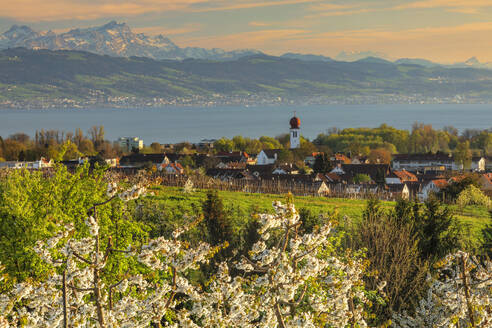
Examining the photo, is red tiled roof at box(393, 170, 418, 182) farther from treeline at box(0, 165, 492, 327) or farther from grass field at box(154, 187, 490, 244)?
treeline at box(0, 165, 492, 327)

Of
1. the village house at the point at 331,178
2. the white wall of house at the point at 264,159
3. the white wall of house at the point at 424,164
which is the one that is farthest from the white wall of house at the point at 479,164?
the village house at the point at 331,178

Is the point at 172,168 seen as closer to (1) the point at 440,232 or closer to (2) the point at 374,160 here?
(2) the point at 374,160

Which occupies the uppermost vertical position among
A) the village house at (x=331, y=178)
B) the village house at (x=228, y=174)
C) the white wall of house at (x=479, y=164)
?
the village house at (x=228, y=174)

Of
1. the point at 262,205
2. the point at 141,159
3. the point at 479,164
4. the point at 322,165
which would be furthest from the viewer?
the point at 479,164

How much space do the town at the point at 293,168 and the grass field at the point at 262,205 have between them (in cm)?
209

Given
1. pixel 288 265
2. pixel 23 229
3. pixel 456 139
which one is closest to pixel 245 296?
pixel 288 265

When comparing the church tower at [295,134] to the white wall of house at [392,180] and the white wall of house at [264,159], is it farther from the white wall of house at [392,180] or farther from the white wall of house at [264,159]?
the white wall of house at [392,180]

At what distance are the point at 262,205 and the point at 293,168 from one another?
1699 inches

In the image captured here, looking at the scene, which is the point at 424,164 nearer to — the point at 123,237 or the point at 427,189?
the point at 427,189

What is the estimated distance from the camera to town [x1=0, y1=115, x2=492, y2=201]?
2170 inches

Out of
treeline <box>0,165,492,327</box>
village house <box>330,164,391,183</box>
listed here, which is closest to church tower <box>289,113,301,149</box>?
village house <box>330,164,391,183</box>

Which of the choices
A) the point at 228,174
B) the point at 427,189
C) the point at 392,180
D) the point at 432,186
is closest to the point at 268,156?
the point at 392,180

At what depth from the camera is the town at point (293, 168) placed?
55125mm

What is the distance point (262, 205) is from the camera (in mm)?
40000
